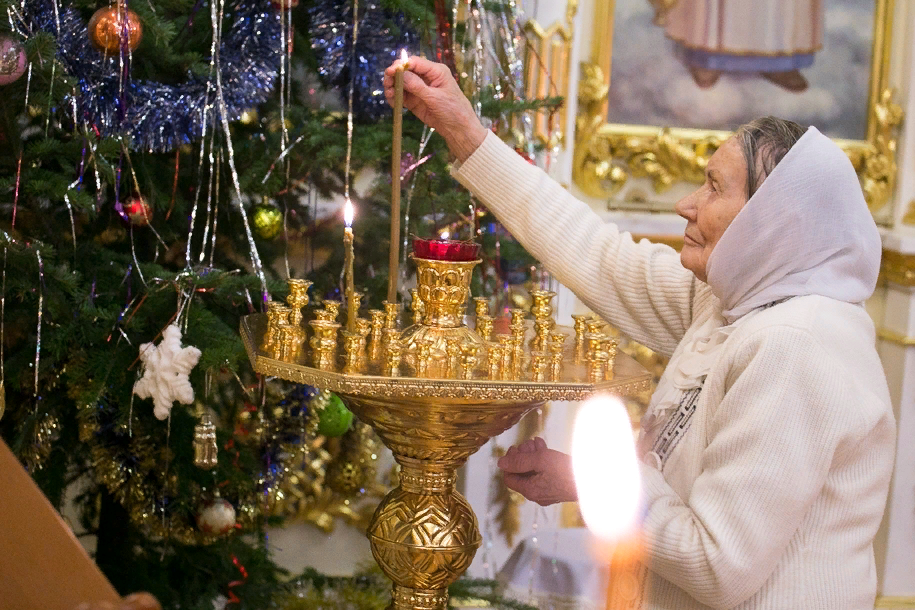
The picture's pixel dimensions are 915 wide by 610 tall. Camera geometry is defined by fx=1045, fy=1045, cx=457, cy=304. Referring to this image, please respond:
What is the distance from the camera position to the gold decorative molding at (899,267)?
3336mm

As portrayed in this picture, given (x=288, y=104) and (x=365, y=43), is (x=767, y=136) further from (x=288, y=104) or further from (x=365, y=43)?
(x=288, y=104)

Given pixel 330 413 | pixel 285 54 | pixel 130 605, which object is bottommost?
pixel 330 413

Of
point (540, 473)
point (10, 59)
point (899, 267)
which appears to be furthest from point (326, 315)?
Answer: point (899, 267)

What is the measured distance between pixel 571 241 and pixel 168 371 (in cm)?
78

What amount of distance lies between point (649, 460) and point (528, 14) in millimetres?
1843

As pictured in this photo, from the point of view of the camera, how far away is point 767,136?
1569mm

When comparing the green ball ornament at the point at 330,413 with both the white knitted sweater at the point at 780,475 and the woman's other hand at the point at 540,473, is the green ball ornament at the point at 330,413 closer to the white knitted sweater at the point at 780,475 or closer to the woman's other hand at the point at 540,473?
the woman's other hand at the point at 540,473

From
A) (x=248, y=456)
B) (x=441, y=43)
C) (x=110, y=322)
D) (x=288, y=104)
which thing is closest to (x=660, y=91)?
(x=441, y=43)

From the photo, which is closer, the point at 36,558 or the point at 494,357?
the point at 36,558

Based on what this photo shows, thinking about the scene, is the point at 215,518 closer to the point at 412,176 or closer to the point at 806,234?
the point at 412,176

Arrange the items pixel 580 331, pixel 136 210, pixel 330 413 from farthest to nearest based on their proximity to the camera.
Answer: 1. pixel 330 413
2. pixel 136 210
3. pixel 580 331

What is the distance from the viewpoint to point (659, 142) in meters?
3.38

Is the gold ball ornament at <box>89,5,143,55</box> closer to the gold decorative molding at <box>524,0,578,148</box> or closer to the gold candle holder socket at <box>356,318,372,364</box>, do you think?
the gold candle holder socket at <box>356,318,372,364</box>

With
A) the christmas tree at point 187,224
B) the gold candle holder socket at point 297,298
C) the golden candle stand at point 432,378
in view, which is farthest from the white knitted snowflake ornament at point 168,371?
the gold candle holder socket at point 297,298
